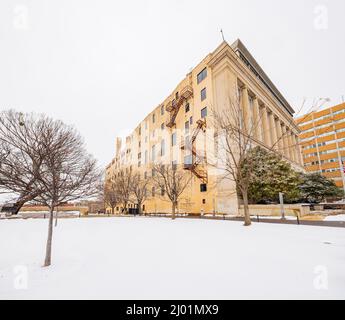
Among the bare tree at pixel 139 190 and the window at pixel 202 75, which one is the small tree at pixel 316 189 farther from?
the bare tree at pixel 139 190

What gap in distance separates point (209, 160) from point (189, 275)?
24790mm

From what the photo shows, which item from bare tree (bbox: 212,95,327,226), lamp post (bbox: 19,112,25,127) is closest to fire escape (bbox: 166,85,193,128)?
bare tree (bbox: 212,95,327,226)

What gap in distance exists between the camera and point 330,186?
28625 millimetres

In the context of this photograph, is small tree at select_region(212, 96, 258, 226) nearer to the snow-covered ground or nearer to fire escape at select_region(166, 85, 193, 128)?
the snow-covered ground

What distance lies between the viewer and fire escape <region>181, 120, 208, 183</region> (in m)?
29.7

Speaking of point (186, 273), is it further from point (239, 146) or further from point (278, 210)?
point (278, 210)

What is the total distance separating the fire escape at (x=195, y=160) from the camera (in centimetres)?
2973

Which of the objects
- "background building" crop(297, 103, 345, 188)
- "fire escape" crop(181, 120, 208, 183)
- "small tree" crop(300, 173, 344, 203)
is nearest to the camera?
"small tree" crop(300, 173, 344, 203)

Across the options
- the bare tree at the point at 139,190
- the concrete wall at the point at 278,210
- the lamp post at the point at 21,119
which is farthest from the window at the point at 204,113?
the lamp post at the point at 21,119

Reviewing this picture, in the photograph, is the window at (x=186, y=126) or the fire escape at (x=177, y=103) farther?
the window at (x=186, y=126)

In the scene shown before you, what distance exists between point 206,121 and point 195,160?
6.58 metres

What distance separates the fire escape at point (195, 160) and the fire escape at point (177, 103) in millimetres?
7305
